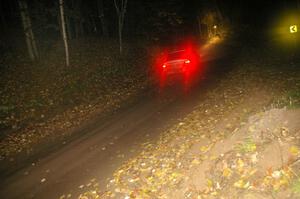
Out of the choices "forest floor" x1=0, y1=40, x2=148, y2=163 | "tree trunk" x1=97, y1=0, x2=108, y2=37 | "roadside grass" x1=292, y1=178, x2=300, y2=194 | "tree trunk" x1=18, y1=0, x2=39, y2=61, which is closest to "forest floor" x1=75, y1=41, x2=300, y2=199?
"roadside grass" x1=292, y1=178, x2=300, y2=194

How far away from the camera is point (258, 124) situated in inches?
291

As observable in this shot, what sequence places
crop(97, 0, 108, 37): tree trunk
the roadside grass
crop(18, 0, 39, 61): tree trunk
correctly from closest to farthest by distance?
the roadside grass
crop(18, 0, 39, 61): tree trunk
crop(97, 0, 108, 37): tree trunk

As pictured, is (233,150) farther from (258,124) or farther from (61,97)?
(61,97)

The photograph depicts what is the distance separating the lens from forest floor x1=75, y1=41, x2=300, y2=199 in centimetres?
550

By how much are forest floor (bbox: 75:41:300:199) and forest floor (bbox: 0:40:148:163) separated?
5.11m

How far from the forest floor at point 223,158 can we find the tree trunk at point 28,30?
582 inches

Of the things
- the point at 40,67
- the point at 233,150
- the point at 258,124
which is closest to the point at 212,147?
the point at 233,150

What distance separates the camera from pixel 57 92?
659 inches

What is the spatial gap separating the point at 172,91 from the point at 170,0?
20.8m

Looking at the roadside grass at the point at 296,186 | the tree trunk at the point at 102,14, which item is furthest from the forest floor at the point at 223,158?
the tree trunk at the point at 102,14

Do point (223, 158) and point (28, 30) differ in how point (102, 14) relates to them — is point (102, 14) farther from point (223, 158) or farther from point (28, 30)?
point (223, 158)

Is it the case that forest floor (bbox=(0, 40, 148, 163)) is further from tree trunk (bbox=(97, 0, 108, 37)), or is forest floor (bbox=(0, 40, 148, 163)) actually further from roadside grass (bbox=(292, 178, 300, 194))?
tree trunk (bbox=(97, 0, 108, 37))

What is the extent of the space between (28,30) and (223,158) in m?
18.4

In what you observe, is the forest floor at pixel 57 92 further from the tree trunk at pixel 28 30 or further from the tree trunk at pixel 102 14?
the tree trunk at pixel 102 14
